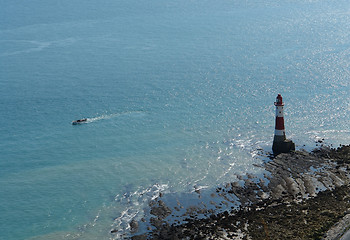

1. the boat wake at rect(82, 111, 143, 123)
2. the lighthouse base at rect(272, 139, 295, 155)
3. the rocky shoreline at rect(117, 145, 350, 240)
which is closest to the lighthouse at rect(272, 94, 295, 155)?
the lighthouse base at rect(272, 139, 295, 155)

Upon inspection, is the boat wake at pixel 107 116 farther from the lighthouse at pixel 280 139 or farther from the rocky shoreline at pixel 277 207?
the rocky shoreline at pixel 277 207

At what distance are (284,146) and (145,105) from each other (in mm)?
19602

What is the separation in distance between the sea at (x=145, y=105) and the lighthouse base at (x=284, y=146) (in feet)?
3.07

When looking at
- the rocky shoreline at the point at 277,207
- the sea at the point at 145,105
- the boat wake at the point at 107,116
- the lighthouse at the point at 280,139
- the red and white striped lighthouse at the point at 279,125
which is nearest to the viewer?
the rocky shoreline at the point at 277,207

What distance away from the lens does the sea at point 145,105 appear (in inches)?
1433

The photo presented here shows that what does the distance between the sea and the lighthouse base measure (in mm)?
937

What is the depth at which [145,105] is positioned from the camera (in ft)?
181

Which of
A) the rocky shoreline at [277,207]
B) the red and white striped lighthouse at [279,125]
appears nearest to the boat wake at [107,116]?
the red and white striped lighthouse at [279,125]

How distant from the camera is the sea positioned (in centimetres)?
3641

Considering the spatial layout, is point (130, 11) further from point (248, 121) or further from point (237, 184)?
point (237, 184)

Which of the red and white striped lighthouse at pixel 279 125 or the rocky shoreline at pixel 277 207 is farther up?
the red and white striped lighthouse at pixel 279 125

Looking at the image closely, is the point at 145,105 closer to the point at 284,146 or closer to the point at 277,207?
the point at 284,146

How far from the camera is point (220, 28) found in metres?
88.9

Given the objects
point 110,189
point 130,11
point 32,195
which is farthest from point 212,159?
point 130,11
